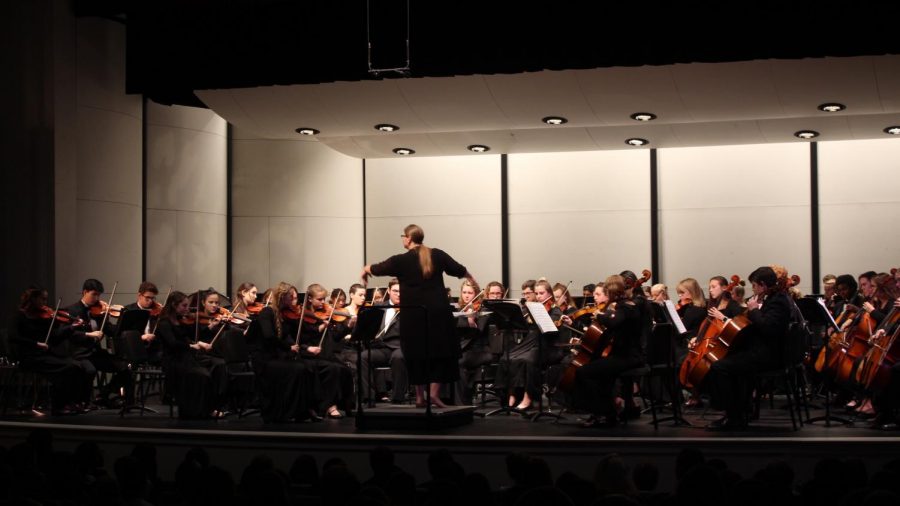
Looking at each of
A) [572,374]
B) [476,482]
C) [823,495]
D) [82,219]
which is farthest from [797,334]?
[82,219]

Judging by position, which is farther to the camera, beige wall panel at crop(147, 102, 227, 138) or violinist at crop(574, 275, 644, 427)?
beige wall panel at crop(147, 102, 227, 138)

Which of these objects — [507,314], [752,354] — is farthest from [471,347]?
[752,354]

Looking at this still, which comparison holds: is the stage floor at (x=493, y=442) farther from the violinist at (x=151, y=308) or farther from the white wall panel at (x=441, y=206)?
the white wall panel at (x=441, y=206)

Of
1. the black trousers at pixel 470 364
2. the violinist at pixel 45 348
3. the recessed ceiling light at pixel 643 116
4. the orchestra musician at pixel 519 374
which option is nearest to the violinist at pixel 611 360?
the orchestra musician at pixel 519 374

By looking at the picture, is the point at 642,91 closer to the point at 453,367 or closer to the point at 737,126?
the point at 737,126

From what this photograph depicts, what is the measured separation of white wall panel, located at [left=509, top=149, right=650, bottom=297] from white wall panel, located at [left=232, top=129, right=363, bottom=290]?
8.20 ft

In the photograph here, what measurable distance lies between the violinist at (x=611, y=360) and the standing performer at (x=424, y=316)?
96 cm

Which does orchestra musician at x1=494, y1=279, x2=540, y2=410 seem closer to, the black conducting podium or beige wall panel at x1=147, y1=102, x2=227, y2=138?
the black conducting podium

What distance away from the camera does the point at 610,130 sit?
11.6 m

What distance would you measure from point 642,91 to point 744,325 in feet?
10.4

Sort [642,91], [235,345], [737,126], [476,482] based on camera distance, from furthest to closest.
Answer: [737,126]
[642,91]
[235,345]
[476,482]

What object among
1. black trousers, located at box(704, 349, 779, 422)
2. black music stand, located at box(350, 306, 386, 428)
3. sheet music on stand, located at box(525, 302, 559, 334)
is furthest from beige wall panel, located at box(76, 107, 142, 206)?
black trousers, located at box(704, 349, 779, 422)

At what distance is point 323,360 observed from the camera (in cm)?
852

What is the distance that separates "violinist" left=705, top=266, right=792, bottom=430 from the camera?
7.16 m
